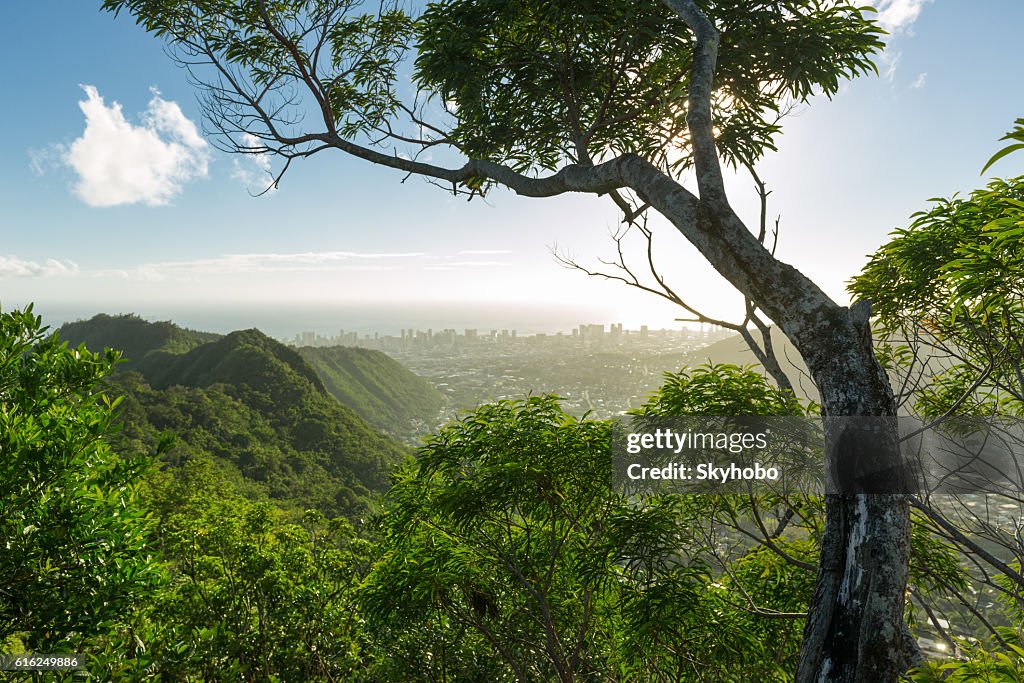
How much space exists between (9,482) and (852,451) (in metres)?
3.44

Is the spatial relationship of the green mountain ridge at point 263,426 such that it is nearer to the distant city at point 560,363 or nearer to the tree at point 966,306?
the distant city at point 560,363

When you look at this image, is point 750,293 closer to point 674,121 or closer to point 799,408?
point 799,408

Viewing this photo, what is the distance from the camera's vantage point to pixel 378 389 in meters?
78.4

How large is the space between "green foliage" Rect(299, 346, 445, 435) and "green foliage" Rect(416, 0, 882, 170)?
214 feet

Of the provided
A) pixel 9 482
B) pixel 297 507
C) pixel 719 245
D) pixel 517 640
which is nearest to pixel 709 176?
pixel 719 245

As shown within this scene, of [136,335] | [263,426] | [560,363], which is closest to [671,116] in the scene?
[263,426]

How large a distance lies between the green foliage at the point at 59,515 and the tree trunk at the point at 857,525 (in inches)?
116

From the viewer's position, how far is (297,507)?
24.2 m

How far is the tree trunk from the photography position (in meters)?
1.77

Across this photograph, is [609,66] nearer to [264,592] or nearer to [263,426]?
[264,592]

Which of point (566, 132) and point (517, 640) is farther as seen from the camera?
point (517, 640)

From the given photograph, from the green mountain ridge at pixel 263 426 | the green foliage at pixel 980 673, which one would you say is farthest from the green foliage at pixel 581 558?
the green mountain ridge at pixel 263 426

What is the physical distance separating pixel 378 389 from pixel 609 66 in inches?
3099

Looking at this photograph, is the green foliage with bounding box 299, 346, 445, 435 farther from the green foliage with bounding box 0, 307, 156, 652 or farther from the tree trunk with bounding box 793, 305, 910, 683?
the tree trunk with bounding box 793, 305, 910, 683
